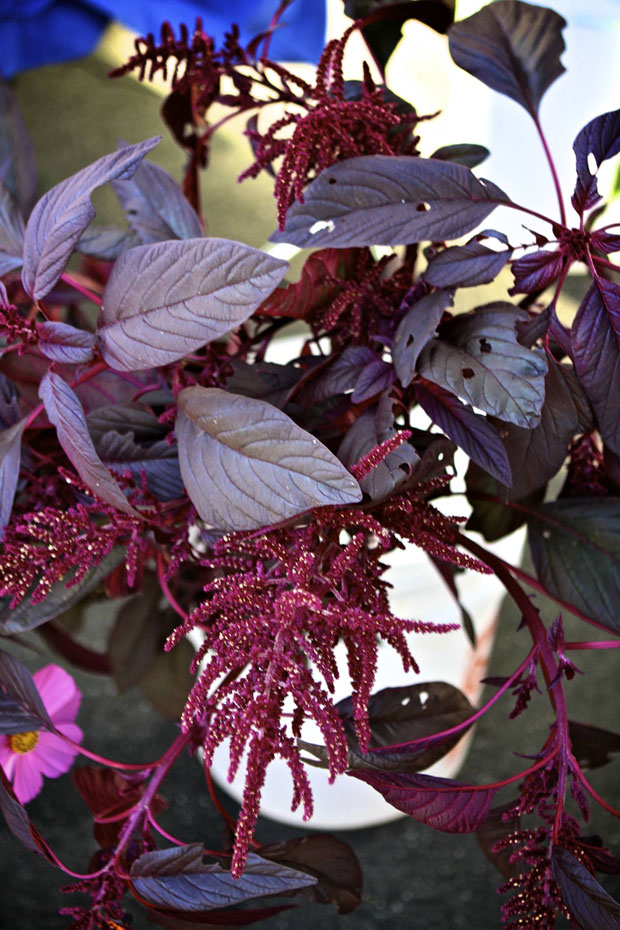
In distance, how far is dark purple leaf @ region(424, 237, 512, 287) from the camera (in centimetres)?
35

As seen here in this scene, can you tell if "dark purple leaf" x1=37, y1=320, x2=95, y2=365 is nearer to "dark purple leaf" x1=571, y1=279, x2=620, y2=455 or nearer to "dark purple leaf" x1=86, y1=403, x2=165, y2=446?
"dark purple leaf" x1=86, y1=403, x2=165, y2=446

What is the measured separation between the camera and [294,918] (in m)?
0.77

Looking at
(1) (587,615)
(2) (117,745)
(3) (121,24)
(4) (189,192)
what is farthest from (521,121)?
(3) (121,24)

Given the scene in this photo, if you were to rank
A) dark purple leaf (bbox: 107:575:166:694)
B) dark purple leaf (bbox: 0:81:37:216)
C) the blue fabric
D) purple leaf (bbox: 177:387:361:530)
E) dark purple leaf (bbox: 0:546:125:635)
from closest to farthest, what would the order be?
purple leaf (bbox: 177:387:361:530) < dark purple leaf (bbox: 0:546:125:635) < dark purple leaf (bbox: 0:81:37:216) < dark purple leaf (bbox: 107:575:166:694) < the blue fabric

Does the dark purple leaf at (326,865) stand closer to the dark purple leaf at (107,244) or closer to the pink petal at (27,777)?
the pink petal at (27,777)

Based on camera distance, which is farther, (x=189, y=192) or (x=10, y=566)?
(x=189, y=192)

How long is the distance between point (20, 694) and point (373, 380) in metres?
0.20

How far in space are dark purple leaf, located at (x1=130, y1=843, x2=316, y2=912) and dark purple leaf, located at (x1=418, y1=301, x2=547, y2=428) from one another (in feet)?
0.62

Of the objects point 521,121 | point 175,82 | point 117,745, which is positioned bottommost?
point 117,745

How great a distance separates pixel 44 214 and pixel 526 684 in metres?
0.26

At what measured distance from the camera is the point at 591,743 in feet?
1.43

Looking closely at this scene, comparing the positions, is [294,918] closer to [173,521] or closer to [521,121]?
[173,521]

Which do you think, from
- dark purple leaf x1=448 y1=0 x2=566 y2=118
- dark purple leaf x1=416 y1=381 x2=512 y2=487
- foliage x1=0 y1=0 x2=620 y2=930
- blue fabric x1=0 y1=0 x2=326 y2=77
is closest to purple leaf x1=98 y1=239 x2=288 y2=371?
foliage x1=0 y1=0 x2=620 y2=930

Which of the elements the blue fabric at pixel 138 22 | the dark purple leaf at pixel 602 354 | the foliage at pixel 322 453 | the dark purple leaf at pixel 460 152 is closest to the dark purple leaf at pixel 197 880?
the foliage at pixel 322 453
